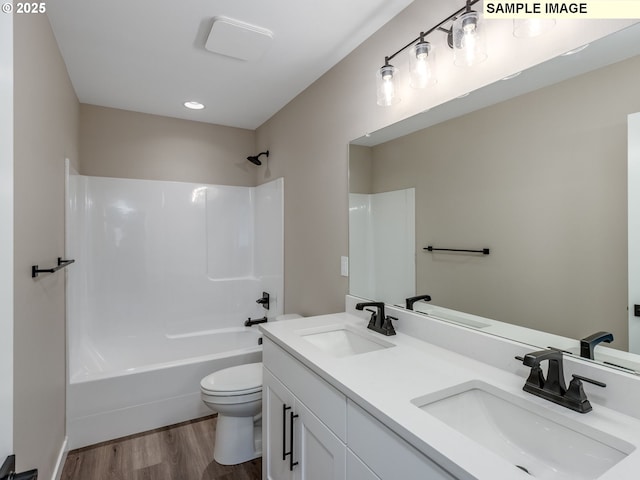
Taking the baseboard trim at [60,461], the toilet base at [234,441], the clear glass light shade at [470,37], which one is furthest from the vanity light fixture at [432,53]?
the baseboard trim at [60,461]

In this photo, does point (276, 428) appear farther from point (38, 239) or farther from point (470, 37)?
point (470, 37)

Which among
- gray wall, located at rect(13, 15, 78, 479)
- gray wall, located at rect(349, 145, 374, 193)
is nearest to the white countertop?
gray wall, located at rect(349, 145, 374, 193)

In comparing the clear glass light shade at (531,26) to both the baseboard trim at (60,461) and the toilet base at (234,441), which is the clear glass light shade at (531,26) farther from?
the baseboard trim at (60,461)

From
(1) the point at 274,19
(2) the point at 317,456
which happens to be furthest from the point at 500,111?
(2) the point at 317,456

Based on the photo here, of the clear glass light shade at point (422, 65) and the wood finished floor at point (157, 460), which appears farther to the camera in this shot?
the wood finished floor at point (157, 460)

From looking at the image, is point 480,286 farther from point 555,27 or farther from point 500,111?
point 555,27

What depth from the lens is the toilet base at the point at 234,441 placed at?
6.81 feet

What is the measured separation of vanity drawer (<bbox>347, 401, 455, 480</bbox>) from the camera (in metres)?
0.79

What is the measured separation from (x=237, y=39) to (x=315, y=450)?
199 cm

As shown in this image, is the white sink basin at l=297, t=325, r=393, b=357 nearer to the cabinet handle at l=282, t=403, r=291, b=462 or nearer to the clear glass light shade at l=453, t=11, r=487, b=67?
the cabinet handle at l=282, t=403, r=291, b=462

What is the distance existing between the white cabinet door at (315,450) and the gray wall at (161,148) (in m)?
2.53

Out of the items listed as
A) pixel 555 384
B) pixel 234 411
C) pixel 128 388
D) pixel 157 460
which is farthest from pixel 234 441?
pixel 555 384

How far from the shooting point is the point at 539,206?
113 centimetres

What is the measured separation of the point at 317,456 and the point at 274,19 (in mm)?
1938
